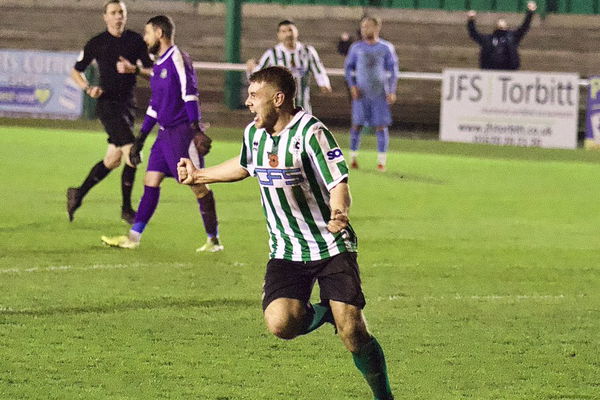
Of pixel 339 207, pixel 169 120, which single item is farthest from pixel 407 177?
pixel 339 207

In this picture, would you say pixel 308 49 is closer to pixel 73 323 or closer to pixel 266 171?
pixel 73 323

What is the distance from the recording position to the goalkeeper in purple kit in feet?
34.1

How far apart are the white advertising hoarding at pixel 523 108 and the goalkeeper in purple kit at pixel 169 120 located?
1226cm

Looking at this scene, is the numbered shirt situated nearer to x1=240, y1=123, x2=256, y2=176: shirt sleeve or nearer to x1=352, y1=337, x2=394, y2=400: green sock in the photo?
x1=240, y1=123, x2=256, y2=176: shirt sleeve

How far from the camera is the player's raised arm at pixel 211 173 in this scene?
6.09 m

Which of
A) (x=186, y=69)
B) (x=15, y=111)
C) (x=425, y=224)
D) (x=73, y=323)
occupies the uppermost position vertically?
(x=186, y=69)

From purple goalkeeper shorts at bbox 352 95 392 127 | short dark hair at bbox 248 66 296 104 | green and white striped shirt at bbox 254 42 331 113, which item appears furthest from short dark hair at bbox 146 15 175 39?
purple goalkeeper shorts at bbox 352 95 392 127

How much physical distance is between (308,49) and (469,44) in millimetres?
11833

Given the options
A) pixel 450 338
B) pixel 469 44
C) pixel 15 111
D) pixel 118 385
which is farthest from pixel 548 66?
pixel 118 385

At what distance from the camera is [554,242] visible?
11875 millimetres

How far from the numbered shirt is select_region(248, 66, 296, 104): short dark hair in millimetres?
130

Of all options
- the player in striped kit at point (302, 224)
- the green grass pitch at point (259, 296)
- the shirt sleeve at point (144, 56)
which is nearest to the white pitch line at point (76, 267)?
the green grass pitch at point (259, 296)

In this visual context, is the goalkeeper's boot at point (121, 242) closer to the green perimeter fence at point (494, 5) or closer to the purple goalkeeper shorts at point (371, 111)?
the purple goalkeeper shorts at point (371, 111)

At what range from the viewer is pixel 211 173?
619 cm
